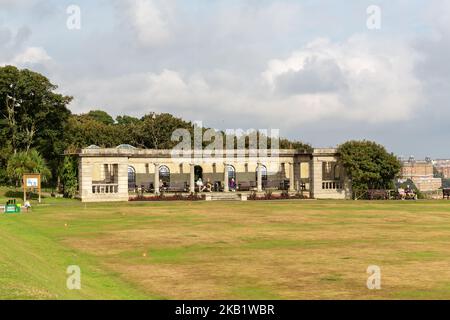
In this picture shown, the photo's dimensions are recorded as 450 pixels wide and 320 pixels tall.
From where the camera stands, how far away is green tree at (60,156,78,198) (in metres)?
72.5

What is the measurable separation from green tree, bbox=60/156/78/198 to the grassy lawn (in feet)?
71.2

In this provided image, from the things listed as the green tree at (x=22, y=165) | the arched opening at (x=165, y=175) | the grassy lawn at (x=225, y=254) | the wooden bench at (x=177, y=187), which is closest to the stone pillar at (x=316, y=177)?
the wooden bench at (x=177, y=187)

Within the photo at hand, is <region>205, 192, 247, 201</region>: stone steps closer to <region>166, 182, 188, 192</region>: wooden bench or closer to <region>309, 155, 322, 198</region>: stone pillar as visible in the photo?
<region>166, 182, 188, 192</region>: wooden bench

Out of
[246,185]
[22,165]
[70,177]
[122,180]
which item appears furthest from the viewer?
[246,185]

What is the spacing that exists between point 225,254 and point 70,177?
1890 inches

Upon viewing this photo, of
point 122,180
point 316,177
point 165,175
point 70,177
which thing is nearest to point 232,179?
point 165,175

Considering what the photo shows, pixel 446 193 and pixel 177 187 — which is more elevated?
pixel 177 187

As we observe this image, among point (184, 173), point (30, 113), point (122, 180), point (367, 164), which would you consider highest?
point (30, 113)

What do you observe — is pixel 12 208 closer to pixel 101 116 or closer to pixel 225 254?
pixel 225 254

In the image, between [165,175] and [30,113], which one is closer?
[30,113]

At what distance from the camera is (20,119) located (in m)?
80.4

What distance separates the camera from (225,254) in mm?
28375
